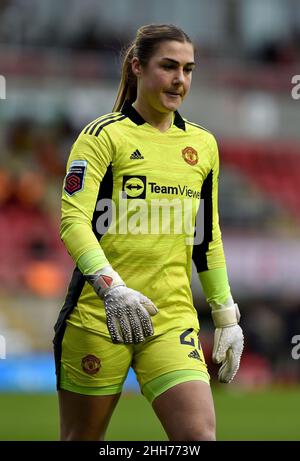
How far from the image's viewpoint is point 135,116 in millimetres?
5355

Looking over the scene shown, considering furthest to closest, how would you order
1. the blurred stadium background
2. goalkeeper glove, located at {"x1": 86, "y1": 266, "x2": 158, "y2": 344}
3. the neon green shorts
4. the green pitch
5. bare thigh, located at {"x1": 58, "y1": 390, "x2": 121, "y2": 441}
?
the blurred stadium background
the green pitch
bare thigh, located at {"x1": 58, "y1": 390, "x2": 121, "y2": 441}
the neon green shorts
goalkeeper glove, located at {"x1": 86, "y1": 266, "x2": 158, "y2": 344}

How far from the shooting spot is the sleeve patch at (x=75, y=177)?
5.11 m

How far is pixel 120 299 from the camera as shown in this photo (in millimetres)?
4832

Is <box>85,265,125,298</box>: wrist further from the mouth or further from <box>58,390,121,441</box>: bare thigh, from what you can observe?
the mouth

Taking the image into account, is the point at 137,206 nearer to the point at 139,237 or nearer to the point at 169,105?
the point at 139,237

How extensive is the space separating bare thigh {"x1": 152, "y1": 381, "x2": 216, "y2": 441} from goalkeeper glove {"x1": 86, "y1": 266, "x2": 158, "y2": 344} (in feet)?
0.99

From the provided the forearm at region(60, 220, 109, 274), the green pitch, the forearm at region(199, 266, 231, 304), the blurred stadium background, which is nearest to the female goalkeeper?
the forearm at region(60, 220, 109, 274)

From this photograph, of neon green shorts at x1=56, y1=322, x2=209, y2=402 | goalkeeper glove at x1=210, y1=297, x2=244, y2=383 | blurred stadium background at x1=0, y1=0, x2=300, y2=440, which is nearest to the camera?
neon green shorts at x1=56, y1=322, x2=209, y2=402

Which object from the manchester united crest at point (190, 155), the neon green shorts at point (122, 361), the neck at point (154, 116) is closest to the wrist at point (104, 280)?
the neon green shorts at point (122, 361)

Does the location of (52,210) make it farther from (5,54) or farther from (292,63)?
(292,63)

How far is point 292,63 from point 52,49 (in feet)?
17.5

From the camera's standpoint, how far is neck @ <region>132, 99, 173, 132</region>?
536 cm

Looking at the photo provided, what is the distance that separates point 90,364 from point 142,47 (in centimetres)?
150

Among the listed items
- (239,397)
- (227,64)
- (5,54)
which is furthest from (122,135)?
(227,64)
